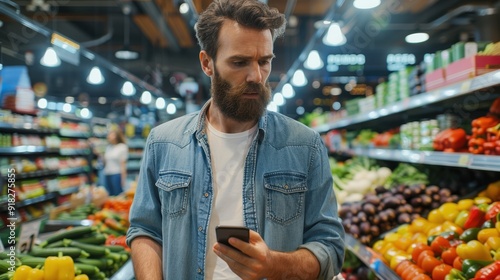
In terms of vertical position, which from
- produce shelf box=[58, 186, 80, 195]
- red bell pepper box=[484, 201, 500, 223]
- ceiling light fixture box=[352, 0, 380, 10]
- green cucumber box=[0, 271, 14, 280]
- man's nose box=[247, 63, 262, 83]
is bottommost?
produce shelf box=[58, 186, 80, 195]

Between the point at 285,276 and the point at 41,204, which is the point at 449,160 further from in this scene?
the point at 41,204

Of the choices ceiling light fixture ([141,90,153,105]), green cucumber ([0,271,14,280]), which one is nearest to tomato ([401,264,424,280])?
green cucumber ([0,271,14,280])

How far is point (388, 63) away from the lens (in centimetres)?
1043

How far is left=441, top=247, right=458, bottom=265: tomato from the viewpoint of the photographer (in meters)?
2.66

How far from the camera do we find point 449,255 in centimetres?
267

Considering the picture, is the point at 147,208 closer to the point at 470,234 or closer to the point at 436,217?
the point at 470,234

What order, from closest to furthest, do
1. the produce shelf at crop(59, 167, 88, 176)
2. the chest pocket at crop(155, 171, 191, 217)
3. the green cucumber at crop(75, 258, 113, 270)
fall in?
the chest pocket at crop(155, 171, 191, 217)
the green cucumber at crop(75, 258, 113, 270)
the produce shelf at crop(59, 167, 88, 176)

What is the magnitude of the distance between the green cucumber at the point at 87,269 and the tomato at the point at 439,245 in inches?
82.3

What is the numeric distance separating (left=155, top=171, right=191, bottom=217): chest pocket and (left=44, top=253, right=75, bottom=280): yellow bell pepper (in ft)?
3.20

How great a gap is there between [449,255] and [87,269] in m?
2.14

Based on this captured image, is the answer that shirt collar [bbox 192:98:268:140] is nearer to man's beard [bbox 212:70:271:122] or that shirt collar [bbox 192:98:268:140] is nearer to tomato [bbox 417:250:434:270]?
man's beard [bbox 212:70:271:122]

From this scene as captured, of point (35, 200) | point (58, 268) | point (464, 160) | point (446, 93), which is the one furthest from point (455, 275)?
point (35, 200)

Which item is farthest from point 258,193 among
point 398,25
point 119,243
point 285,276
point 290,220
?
point 398,25

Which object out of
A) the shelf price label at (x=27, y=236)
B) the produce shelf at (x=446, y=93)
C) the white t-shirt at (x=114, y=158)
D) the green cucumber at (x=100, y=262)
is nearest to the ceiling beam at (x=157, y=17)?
the white t-shirt at (x=114, y=158)
